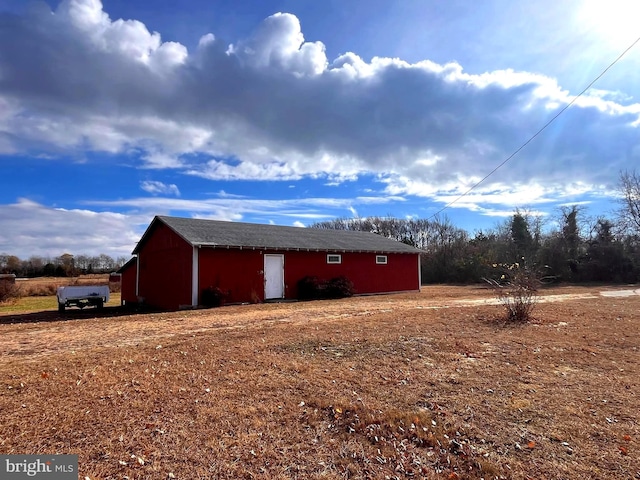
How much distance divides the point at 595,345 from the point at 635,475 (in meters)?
5.19

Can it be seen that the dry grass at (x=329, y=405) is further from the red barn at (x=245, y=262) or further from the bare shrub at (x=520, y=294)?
the red barn at (x=245, y=262)

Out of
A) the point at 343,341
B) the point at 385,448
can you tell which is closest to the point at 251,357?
the point at 343,341

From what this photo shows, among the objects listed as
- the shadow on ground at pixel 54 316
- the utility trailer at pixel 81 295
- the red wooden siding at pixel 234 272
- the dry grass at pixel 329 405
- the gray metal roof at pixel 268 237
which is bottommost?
the shadow on ground at pixel 54 316

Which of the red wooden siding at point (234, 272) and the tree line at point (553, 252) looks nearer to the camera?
the red wooden siding at point (234, 272)

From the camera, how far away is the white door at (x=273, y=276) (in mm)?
17719

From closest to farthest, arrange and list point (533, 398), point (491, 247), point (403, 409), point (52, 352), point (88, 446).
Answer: point (88, 446), point (403, 409), point (533, 398), point (52, 352), point (491, 247)

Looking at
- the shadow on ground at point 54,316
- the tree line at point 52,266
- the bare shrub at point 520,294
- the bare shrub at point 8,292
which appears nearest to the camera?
the bare shrub at point 520,294

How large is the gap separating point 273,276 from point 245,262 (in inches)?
61.7

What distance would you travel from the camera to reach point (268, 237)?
62.5ft

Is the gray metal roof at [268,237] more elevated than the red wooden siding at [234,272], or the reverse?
the gray metal roof at [268,237]

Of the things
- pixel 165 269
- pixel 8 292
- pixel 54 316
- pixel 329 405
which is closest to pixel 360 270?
pixel 165 269

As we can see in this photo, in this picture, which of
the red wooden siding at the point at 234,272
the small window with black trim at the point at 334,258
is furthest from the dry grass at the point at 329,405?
the small window with black trim at the point at 334,258

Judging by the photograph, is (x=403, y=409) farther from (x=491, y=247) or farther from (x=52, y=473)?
(x=491, y=247)

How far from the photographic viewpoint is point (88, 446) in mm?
3426
